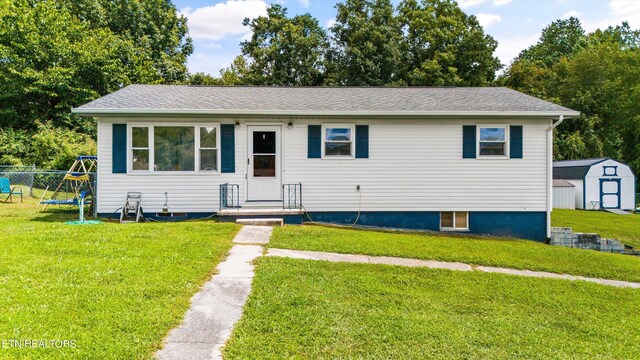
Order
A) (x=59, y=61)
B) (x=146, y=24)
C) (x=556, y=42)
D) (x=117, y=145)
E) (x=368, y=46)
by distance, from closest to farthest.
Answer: (x=117, y=145) → (x=59, y=61) → (x=368, y=46) → (x=146, y=24) → (x=556, y=42)

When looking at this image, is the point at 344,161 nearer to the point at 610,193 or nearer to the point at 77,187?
the point at 77,187

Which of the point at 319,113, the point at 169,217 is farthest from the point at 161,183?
the point at 319,113

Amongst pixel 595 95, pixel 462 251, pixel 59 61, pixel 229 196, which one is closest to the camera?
pixel 462 251

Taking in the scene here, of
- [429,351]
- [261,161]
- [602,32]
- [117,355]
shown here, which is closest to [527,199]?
[261,161]

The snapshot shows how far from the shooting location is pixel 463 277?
5.44 metres

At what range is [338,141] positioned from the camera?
9.54m

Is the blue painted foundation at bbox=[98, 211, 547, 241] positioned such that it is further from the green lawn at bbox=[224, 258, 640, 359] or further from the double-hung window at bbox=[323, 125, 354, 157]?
the green lawn at bbox=[224, 258, 640, 359]

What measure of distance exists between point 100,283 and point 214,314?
4.88 ft

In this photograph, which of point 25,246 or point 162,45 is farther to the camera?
point 162,45

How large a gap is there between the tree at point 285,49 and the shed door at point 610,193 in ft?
55.2

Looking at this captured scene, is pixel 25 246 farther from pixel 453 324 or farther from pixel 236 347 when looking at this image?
pixel 453 324

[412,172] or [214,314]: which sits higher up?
Result: [412,172]

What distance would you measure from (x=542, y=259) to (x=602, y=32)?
4164 cm

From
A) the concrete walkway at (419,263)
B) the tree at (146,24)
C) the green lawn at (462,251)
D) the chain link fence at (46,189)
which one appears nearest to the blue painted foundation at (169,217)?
Answer: the chain link fence at (46,189)
